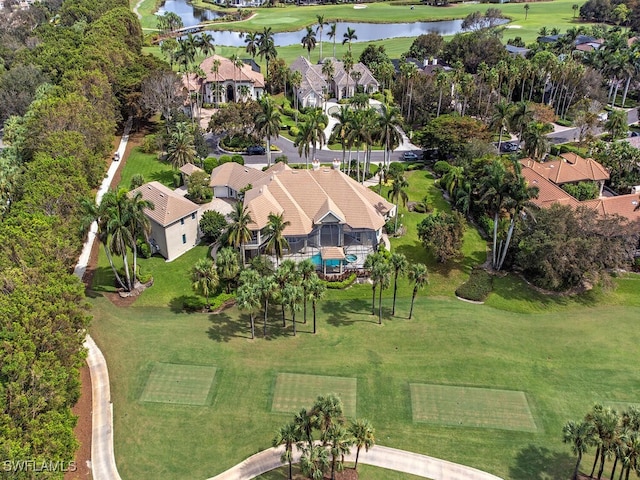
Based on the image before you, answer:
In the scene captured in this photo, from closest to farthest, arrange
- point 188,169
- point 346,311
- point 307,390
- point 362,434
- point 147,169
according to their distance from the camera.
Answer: point 362,434 < point 307,390 < point 346,311 < point 188,169 < point 147,169

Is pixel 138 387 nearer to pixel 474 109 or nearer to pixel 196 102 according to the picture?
pixel 196 102

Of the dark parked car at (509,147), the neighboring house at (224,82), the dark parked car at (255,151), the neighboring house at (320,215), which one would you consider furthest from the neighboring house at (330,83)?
the neighboring house at (320,215)

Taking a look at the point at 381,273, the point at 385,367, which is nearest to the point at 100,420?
the point at 385,367

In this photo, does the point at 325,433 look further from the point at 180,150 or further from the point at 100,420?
the point at 180,150

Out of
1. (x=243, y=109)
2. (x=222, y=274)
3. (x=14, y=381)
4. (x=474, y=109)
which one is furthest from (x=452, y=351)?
(x=474, y=109)

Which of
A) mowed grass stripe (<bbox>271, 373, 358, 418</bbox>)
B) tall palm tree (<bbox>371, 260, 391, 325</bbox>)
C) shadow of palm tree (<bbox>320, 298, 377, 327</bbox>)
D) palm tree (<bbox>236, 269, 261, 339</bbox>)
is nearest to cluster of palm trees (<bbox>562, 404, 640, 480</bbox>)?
mowed grass stripe (<bbox>271, 373, 358, 418</bbox>)

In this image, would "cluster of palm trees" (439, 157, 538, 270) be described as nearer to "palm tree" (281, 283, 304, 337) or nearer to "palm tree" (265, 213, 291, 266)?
"palm tree" (265, 213, 291, 266)
